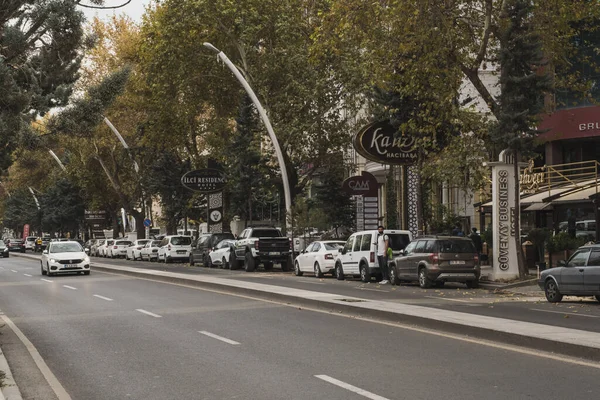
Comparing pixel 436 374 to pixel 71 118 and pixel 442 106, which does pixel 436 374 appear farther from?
pixel 442 106

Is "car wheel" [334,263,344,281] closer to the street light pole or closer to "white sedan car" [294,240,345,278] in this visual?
"white sedan car" [294,240,345,278]

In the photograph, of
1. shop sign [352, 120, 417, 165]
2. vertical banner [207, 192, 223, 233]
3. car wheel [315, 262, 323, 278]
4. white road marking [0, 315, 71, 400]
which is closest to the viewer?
white road marking [0, 315, 71, 400]

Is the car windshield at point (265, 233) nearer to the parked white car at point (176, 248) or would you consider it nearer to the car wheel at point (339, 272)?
the car wheel at point (339, 272)

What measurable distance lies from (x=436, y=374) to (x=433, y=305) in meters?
9.99

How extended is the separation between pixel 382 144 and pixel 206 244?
16.8m

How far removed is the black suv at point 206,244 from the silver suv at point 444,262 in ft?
69.8

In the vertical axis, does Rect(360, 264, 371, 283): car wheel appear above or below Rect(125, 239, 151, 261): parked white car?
below

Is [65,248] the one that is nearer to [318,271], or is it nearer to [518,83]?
[318,271]

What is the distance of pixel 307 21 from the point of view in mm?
47781

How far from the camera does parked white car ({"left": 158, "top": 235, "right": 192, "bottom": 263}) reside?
185ft

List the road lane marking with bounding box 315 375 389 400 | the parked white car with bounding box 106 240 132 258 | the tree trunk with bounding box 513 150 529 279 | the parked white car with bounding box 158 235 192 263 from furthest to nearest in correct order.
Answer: the parked white car with bounding box 106 240 132 258 → the parked white car with bounding box 158 235 192 263 → the tree trunk with bounding box 513 150 529 279 → the road lane marking with bounding box 315 375 389 400

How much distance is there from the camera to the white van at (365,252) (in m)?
31.9

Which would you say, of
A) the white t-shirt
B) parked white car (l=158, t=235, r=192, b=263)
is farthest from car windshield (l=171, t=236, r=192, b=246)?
the white t-shirt

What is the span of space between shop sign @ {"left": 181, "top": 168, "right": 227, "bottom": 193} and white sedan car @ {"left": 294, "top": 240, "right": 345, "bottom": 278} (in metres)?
17.3
